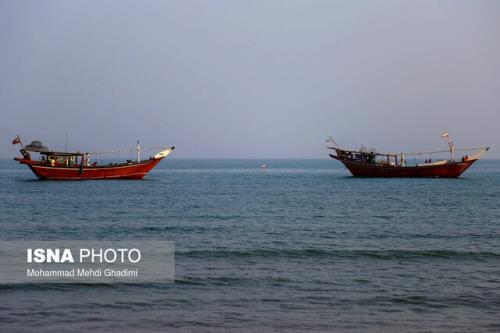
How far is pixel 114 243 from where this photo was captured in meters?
30.0

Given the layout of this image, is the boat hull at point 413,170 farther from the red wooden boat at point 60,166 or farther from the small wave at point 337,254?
the small wave at point 337,254

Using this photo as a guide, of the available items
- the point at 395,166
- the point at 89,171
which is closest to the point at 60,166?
the point at 89,171

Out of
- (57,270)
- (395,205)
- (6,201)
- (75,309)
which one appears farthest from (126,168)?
(75,309)

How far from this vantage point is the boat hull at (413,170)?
303 feet

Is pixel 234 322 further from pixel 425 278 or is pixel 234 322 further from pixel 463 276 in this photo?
pixel 463 276

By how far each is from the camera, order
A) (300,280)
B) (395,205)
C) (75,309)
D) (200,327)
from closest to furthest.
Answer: (200,327) → (75,309) → (300,280) → (395,205)

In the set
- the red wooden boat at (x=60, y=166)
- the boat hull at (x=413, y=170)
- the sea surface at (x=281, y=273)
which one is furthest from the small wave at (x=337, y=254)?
the boat hull at (x=413, y=170)

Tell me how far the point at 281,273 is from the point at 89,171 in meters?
63.9

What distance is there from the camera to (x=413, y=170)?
→ 307ft

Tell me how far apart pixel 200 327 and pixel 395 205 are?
40.3 meters

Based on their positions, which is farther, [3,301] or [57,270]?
[57,270]

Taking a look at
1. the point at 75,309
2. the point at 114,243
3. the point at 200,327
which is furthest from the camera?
the point at 114,243

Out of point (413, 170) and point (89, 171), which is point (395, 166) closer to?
point (413, 170)

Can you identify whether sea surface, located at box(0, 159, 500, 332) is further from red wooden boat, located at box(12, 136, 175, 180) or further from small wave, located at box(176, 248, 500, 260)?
red wooden boat, located at box(12, 136, 175, 180)
